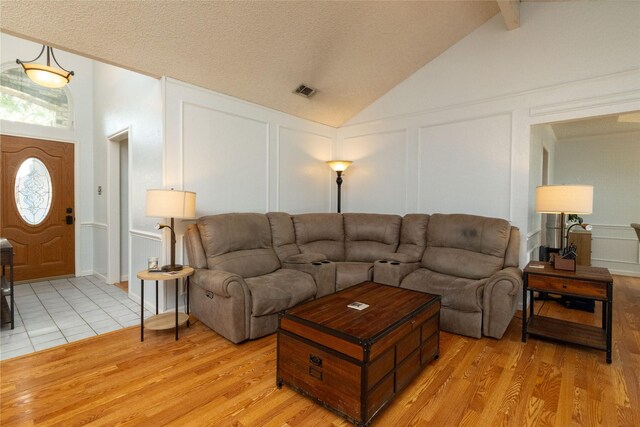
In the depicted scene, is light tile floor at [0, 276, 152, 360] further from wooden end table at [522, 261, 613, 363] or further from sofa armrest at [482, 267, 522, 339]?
wooden end table at [522, 261, 613, 363]

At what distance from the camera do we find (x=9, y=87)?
13.7 feet

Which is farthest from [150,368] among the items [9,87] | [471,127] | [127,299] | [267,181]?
[9,87]

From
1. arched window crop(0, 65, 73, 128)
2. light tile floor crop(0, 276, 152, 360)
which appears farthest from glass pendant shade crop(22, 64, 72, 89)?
light tile floor crop(0, 276, 152, 360)

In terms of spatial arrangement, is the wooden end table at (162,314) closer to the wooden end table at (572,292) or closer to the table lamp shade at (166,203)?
the table lamp shade at (166,203)

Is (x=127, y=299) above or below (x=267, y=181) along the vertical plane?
below

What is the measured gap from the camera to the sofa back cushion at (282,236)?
352cm

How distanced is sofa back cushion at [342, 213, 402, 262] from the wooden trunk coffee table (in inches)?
63.3

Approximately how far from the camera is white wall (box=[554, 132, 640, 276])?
4891mm

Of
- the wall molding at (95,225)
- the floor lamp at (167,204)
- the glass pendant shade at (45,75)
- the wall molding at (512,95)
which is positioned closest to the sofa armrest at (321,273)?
the floor lamp at (167,204)

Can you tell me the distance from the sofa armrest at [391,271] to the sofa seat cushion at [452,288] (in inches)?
2.6

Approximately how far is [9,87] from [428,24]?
17.8 feet

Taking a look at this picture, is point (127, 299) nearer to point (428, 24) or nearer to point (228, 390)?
point (228, 390)

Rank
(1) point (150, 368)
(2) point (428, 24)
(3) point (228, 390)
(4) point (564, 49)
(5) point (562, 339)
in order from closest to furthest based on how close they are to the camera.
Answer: (3) point (228, 390), (1) point (150, 368), (5) point (562, 339), (4) point (564, 49), (2) point (428, 24)

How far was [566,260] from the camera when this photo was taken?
257 centimetres
